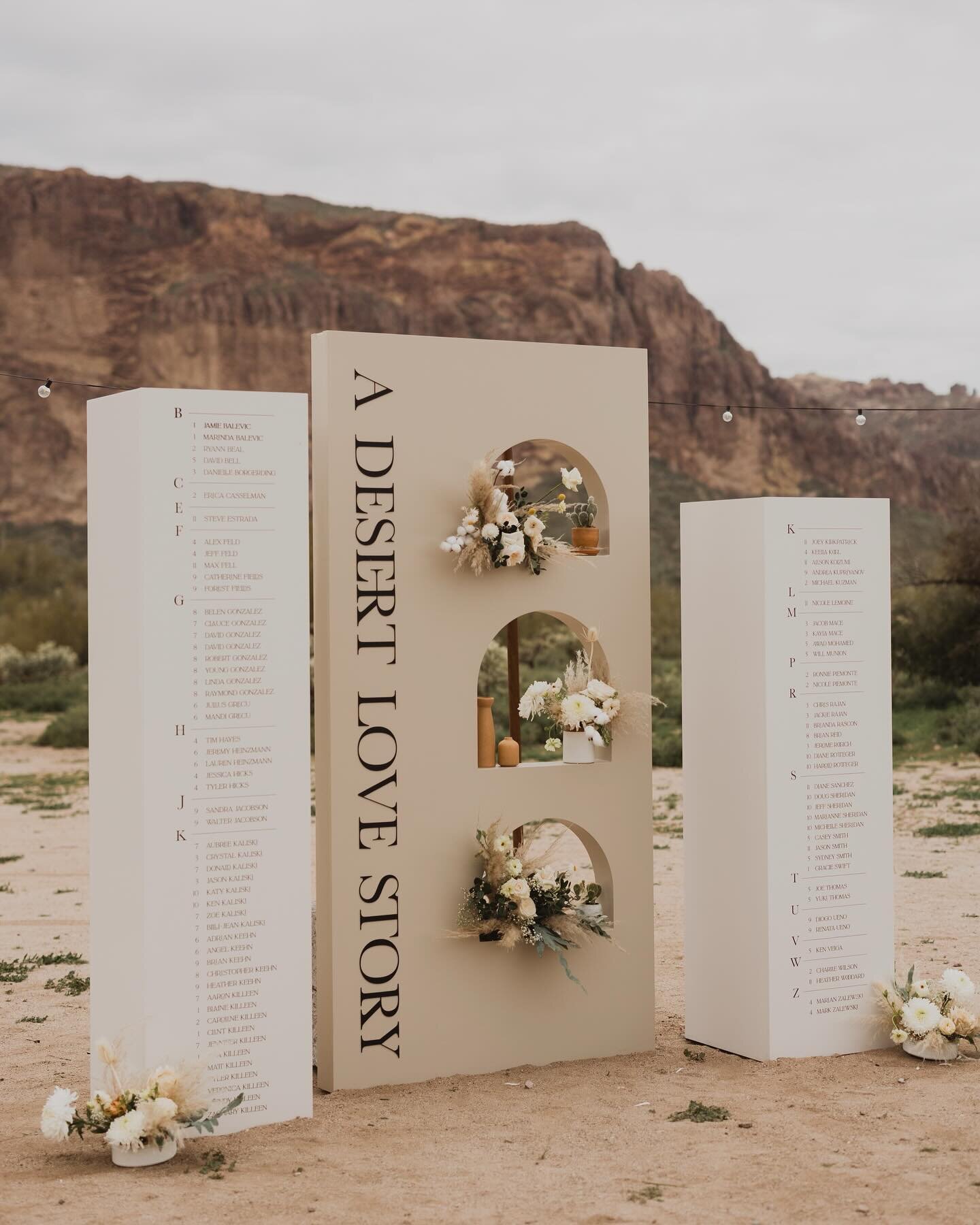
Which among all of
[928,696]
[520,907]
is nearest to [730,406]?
[928,696]

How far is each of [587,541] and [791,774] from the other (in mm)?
1282

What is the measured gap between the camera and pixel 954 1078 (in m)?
6.00

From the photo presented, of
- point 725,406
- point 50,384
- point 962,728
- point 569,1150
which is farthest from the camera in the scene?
point 962,728

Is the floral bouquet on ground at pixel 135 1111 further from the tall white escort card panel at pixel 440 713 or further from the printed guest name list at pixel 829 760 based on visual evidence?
the printed guest name list at pixel 829 760

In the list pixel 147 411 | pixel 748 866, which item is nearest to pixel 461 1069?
pixel 748 866

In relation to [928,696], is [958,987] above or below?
below

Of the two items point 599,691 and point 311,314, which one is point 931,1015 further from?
point 311,314

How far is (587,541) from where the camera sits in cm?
646

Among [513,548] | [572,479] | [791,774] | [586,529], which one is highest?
[572,479]

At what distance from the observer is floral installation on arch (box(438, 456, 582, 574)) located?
19.7 ft

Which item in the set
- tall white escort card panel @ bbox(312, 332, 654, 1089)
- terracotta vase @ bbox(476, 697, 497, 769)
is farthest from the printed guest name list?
terracotta vase @ bbox(476, 697, 497, 769)

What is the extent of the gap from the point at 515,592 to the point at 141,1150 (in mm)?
2550

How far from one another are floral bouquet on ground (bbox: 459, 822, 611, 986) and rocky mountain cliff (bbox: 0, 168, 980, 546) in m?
32.4

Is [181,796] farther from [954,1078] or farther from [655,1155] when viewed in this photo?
[954,1078]
